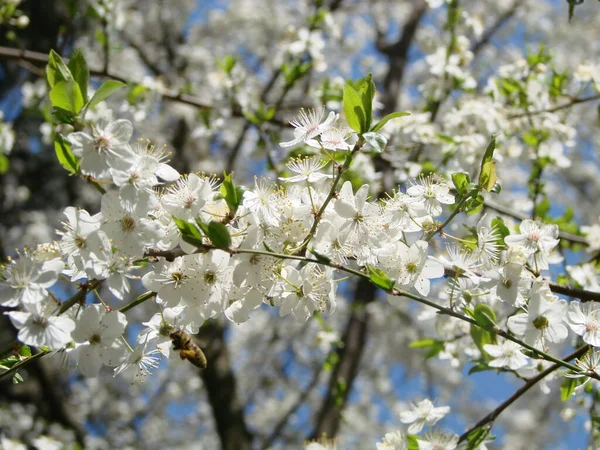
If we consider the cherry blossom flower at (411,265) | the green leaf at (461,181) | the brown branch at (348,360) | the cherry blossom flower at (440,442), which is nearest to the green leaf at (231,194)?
the cherry blossom flower at (411,265)

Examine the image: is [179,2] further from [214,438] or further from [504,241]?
[504,241]

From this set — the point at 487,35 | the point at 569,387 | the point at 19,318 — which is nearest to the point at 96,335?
the point at 19,318

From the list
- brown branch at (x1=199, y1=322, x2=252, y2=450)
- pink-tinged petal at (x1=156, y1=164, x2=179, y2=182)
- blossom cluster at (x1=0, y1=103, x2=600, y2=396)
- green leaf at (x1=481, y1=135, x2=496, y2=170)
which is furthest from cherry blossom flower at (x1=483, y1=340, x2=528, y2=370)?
brown branch at (x1=199, y1=322, x2=252, y2=450)

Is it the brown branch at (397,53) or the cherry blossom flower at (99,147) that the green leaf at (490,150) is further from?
the brown branch at (397,53)

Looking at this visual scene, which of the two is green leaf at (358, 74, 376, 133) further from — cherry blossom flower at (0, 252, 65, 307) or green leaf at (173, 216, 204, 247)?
cherry blossom flower at (0, 252, 65, 307)

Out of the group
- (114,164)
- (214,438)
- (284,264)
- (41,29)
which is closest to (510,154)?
(284,264)
